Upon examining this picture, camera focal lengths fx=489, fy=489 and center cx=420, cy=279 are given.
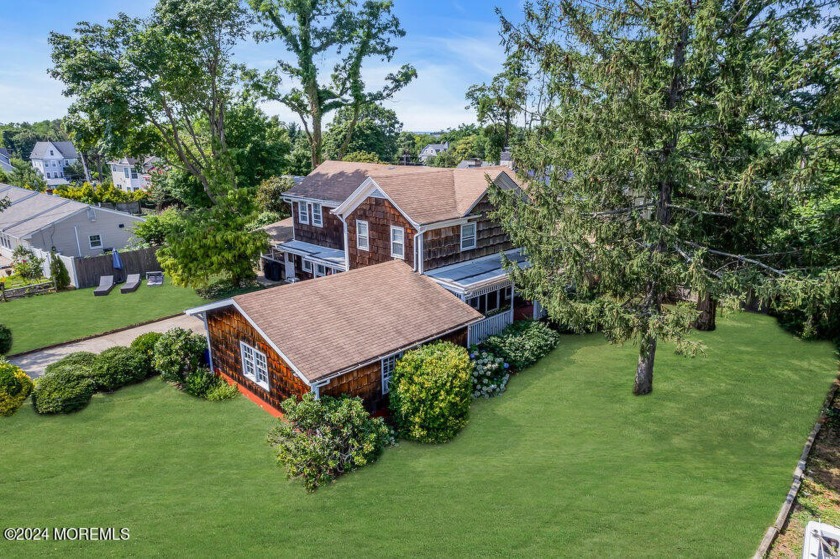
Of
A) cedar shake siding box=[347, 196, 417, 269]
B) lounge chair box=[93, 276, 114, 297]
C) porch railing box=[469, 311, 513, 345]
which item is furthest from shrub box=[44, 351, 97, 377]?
porch railing box=[469, 311, 513, 345]

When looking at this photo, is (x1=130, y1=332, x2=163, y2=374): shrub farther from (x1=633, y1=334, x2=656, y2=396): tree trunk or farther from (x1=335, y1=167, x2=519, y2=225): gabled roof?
(x1=633, y1=334, x2=656, y2=396): tree trunk

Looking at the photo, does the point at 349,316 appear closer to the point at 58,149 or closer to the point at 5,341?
the point at 5,341

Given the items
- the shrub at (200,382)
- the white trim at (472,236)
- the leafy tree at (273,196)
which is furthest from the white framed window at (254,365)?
the leafy tree at (273,196)

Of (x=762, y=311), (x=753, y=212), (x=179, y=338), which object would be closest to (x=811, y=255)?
(x=753, y=212)

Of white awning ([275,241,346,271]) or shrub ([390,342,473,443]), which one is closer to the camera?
shrub ([390,342,473,443])

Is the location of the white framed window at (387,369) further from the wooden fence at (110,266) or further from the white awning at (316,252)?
the wooden fence at (110,266)

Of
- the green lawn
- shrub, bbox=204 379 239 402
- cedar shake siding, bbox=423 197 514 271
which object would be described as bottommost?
the green lawn

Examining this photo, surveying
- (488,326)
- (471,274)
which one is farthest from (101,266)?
(488,326)

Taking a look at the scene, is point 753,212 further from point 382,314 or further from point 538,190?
point 382,314
